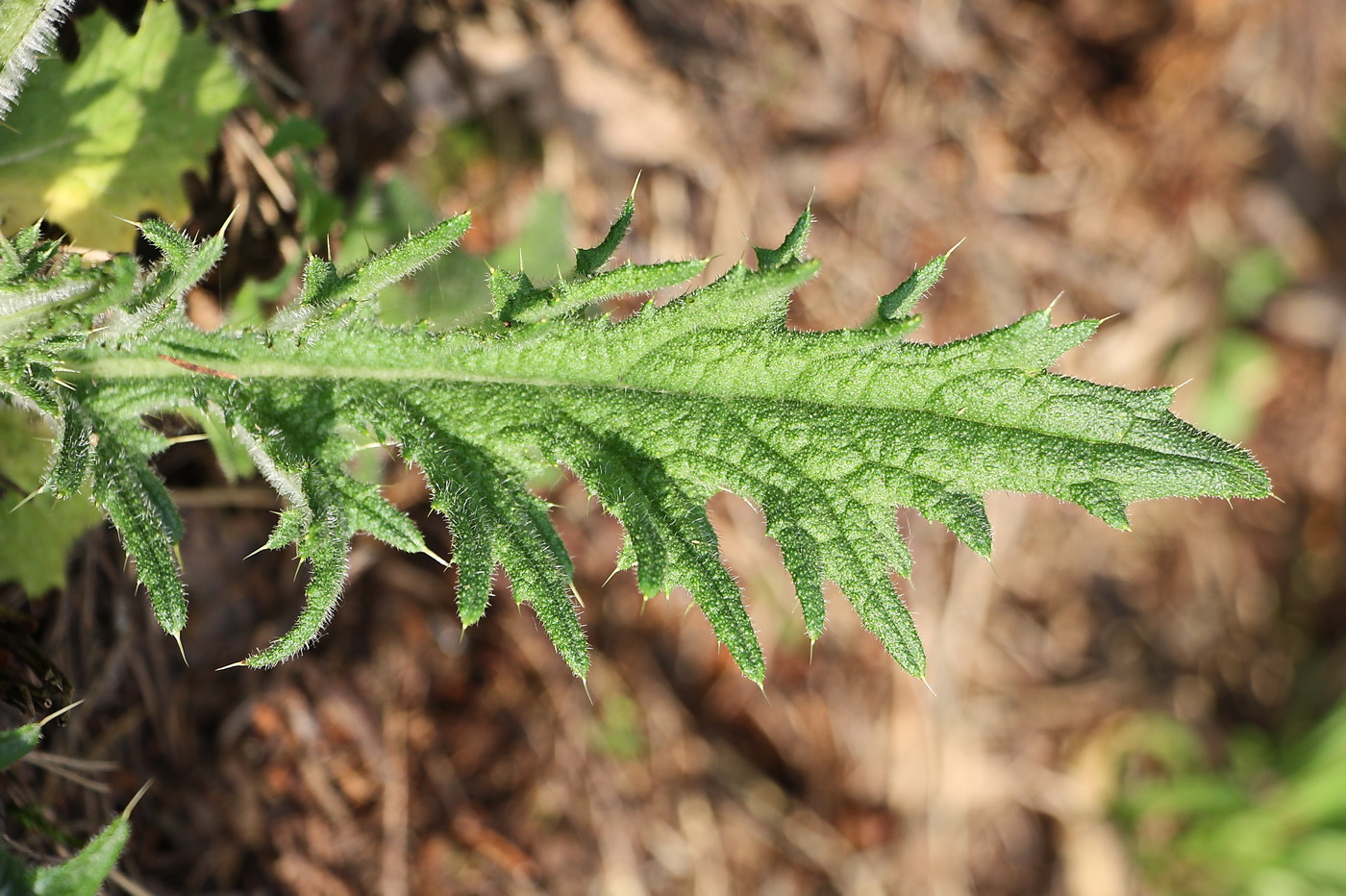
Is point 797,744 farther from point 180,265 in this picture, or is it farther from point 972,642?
point 180,265

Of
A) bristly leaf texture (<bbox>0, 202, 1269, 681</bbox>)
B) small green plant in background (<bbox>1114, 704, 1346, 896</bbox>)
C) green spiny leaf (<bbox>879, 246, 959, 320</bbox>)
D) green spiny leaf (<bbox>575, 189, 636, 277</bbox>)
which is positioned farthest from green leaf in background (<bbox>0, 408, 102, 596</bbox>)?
small green plant in background (<bbox>1114, 704, 1346, 896</bbox>)

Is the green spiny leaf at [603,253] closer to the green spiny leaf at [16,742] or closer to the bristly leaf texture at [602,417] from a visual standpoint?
the bristly leaf texture at [602,417]

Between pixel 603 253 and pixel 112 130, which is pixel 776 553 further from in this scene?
pixel 112 130

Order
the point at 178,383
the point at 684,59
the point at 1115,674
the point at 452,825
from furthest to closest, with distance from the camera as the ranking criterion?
the point at 1115,674, the point at 684,59, the point at 452,825, the point at 178,383

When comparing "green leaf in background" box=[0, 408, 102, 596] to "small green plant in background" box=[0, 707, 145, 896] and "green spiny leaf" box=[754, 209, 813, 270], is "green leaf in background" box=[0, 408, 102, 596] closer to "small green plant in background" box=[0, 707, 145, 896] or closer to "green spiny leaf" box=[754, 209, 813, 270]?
"small green plant in background" box=[0, 707, 145, 896]

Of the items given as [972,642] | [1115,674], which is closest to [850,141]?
[972,642]

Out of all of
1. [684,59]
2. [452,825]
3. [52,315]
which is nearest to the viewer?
[52,315]

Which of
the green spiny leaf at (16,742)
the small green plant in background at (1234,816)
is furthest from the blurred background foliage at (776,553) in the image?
the green spiny leaf at (16,742)
